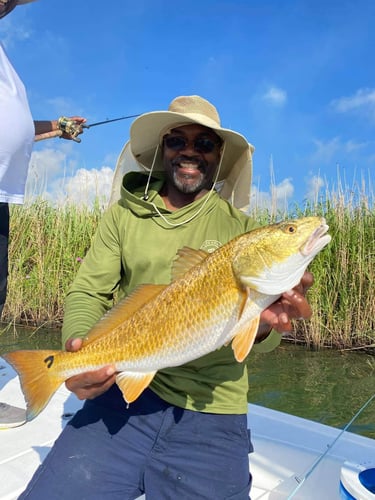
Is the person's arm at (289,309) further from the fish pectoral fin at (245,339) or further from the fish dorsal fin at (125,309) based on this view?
the fish dorsal fin at (125,309)

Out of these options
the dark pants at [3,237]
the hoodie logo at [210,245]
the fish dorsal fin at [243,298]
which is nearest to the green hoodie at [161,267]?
the hoodie logo at [210,245]

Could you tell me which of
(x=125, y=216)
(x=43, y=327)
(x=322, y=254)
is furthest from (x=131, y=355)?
(x=43, y=327)

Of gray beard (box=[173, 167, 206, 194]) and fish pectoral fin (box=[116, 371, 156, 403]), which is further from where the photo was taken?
gray beard (box=[173, 167, 206, 194])

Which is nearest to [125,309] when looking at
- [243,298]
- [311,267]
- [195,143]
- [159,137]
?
[243,298]

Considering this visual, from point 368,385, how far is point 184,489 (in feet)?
13.2

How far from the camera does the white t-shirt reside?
251 centimetres

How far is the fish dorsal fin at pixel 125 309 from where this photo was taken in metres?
1.88

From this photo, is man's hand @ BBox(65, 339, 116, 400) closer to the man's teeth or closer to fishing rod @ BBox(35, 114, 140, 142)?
the man's teeth

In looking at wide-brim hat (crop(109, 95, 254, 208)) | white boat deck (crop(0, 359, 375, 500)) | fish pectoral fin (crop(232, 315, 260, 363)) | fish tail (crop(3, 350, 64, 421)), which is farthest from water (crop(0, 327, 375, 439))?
fish tail (crop(3, 350, 64, 421))

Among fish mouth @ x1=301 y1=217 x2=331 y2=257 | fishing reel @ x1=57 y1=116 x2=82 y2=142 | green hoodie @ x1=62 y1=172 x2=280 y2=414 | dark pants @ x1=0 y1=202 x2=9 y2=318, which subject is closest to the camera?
fish mouth @ x1=301 y1=217 x2=331 y2=257

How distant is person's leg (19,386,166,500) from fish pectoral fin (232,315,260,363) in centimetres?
64

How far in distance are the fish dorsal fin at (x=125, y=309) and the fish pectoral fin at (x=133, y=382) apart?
21 cm

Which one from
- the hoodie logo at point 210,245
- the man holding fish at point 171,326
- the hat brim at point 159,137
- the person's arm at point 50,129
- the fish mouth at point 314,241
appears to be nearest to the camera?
the fish mouth at point 314,241

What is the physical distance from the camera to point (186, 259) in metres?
1.88
